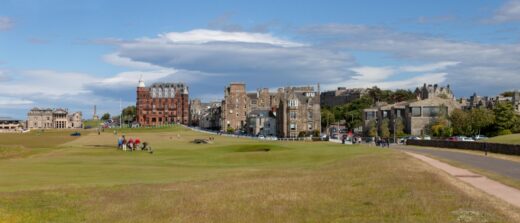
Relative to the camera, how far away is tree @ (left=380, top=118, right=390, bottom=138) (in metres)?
152

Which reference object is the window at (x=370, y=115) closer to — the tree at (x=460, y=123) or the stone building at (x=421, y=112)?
the stone building at (x=421, y=112)

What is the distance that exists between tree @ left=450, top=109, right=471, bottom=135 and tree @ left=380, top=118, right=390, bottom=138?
14389mm

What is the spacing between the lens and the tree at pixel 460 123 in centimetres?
13850

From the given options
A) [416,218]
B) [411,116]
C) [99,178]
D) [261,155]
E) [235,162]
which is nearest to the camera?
[416,218]

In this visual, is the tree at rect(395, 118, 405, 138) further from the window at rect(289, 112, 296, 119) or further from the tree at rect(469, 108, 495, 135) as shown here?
the window at rect(289, 112, 296, 119)

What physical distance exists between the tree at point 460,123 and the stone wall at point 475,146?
23.4m

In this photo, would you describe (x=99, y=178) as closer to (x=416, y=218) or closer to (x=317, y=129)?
(x=416, y=218)

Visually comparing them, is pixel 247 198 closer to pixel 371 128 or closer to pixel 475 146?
pixel 475 146

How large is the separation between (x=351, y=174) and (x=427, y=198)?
12.6 meters

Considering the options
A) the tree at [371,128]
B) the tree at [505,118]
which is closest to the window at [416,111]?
the tree at [371,128]

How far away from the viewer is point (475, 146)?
85.4 metres

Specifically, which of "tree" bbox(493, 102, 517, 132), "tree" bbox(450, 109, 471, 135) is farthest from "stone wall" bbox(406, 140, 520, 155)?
"tree" bbox(493, 102, 517, 132)

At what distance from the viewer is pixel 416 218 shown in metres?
22.1

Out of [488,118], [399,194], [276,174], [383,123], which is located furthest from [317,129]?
[399,194]
